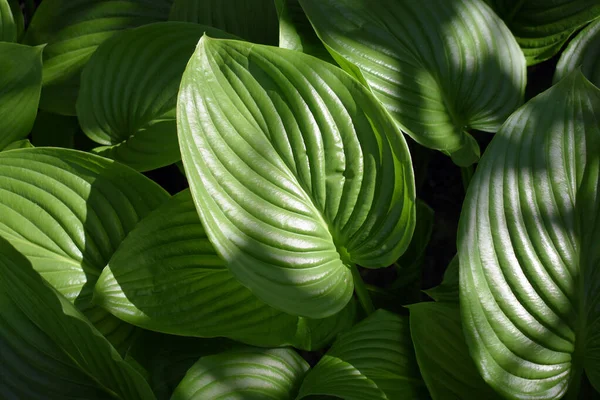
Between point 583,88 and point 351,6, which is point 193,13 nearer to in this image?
point 351,6

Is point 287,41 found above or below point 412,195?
above

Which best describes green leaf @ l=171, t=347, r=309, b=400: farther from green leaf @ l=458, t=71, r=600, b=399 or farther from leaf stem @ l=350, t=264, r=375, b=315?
green leaf @ l=458, t=71, r=600, b=399

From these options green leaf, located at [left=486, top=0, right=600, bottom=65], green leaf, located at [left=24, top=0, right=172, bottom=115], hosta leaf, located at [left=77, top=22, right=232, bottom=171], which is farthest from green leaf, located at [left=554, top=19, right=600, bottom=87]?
green leaf, located at [left=24, top=0, right=172, bottom=115]

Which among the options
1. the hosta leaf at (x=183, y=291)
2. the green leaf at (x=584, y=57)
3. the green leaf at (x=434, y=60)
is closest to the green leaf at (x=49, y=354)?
the hosta leaf at (x=183, y=291)

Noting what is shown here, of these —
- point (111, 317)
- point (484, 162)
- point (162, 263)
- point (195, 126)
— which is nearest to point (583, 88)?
point (484, 162)

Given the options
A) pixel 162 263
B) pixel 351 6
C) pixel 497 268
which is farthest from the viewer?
pixel 351 6
